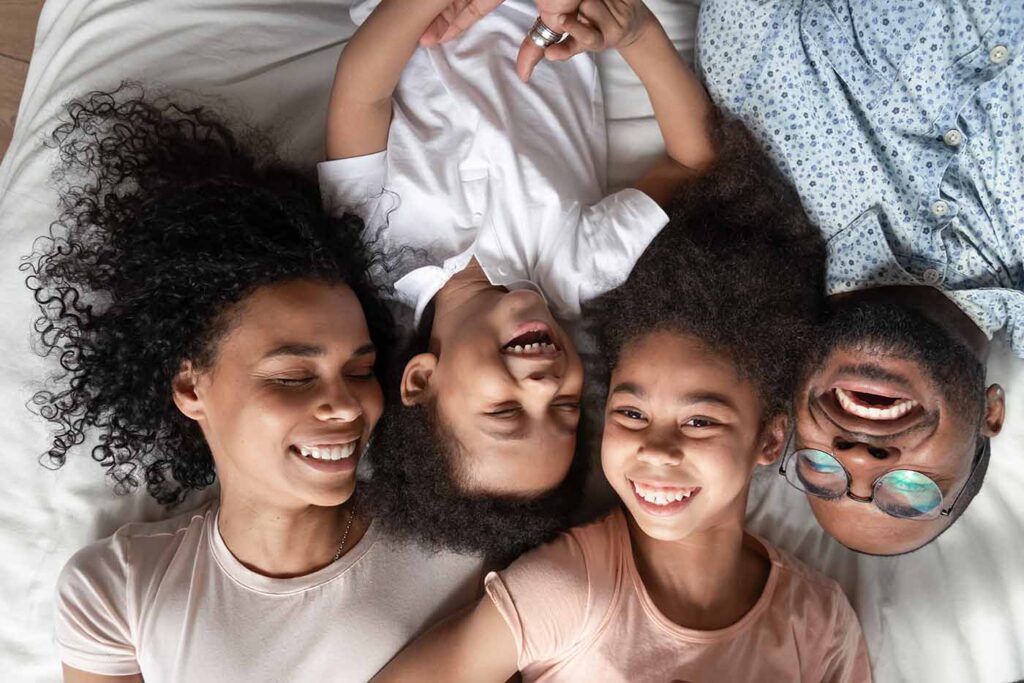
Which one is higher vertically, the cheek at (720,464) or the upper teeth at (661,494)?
the cheek at (720,464)

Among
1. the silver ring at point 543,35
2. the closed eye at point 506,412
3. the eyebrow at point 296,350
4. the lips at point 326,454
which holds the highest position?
the silver ring at point 543,35

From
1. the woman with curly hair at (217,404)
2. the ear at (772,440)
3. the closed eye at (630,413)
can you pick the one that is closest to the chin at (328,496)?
the woman with curly hair at (217,404)

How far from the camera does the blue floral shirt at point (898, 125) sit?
5.54 ft

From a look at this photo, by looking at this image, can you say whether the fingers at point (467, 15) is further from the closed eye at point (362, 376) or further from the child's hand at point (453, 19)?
the closed eye at point (362, 376)

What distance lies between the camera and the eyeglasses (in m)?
1.65

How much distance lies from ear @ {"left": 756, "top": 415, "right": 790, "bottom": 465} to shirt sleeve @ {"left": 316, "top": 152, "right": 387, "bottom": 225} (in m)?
0.87

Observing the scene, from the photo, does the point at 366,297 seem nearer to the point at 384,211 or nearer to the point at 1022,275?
the point at 384,211

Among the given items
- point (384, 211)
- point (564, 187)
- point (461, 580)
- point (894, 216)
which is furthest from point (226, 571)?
point (894, 216)

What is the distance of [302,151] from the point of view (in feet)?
6.73

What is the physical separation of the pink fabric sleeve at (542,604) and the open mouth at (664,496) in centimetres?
20

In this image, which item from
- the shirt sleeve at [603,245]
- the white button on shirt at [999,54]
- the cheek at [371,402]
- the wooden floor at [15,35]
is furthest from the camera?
the wooden floor at [15,35]

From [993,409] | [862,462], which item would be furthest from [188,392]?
[993,409]

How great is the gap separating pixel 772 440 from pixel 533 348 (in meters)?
0.50

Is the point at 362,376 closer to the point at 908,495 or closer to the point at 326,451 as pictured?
the point at 326,451
